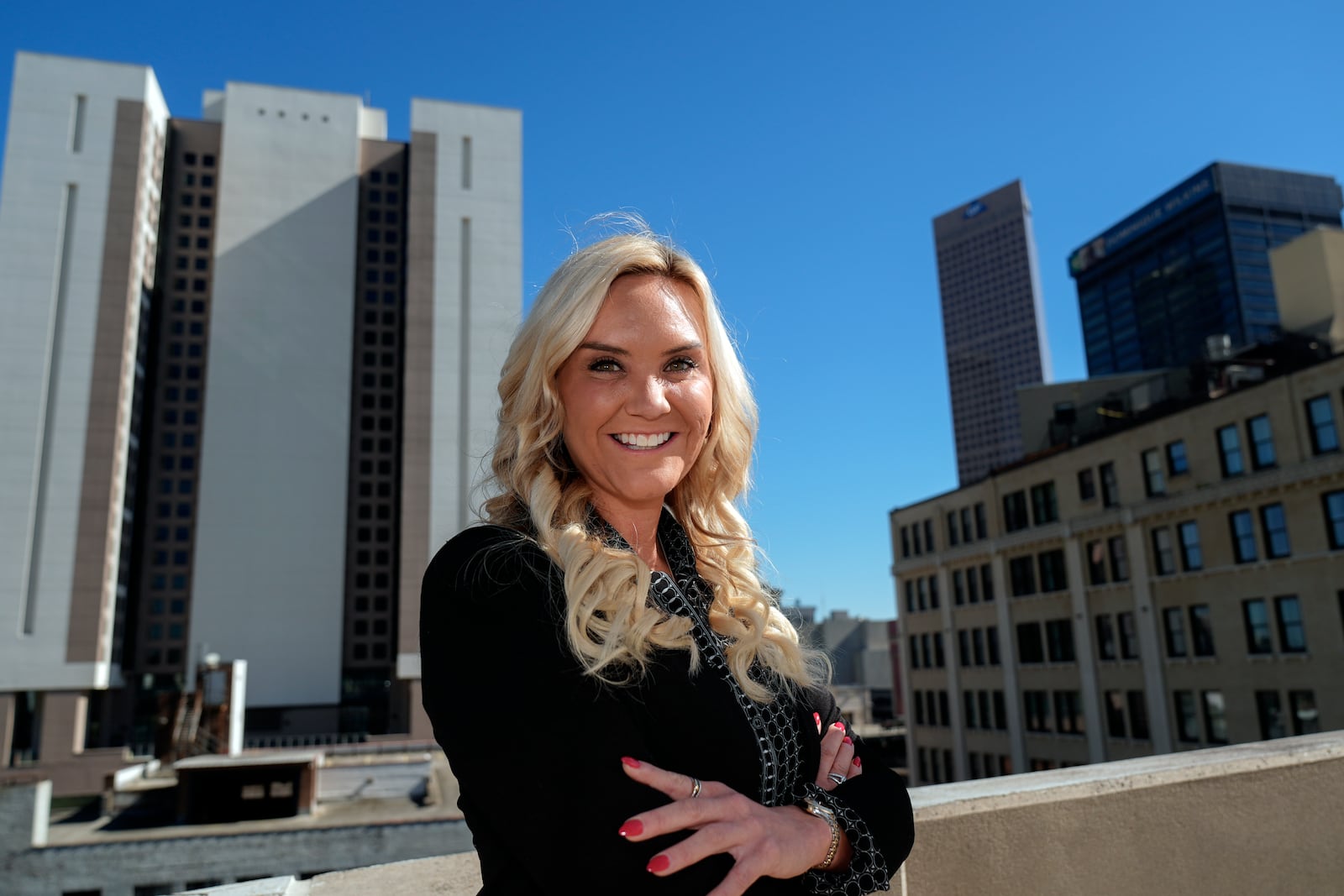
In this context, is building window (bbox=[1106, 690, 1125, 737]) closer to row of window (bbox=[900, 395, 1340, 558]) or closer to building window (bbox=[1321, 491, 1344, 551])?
row of window (bbox=[900, 395, 1340, 558])

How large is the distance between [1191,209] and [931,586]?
13263 centimetres

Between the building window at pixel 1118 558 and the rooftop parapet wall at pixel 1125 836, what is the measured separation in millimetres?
36499

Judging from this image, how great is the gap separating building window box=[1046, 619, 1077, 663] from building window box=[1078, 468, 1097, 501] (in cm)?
552

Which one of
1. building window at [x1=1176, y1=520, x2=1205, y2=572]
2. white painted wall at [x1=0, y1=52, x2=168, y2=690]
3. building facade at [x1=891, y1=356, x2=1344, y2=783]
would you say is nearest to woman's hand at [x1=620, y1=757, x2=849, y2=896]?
building facade at [x1=891, y1=356, x2=1344, y2=783]

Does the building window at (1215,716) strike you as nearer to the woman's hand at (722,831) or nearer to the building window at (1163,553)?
the building window at (1163,553)

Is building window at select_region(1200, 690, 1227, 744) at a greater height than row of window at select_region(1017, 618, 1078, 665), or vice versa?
row of window at select_region(1017, 618, 1078, 665)

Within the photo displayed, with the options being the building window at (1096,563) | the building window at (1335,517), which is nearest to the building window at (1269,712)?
the building window at (1335,517)

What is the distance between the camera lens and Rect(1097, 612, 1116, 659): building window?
3647 cm

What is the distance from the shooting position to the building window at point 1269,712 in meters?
29.3

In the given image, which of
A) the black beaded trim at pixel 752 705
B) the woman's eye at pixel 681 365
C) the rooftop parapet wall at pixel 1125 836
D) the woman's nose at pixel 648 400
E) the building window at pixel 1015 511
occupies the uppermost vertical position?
the building window at pixel 1015 511

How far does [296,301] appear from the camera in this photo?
76.1 m

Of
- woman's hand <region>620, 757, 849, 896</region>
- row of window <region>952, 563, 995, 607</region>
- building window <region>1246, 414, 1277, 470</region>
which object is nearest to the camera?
woman's hand <region>620, 757, 849, 896</region>

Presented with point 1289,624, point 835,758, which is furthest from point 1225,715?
point 835,758

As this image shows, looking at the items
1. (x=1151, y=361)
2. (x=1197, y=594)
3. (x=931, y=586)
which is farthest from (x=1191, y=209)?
(x=1197, y=594)
